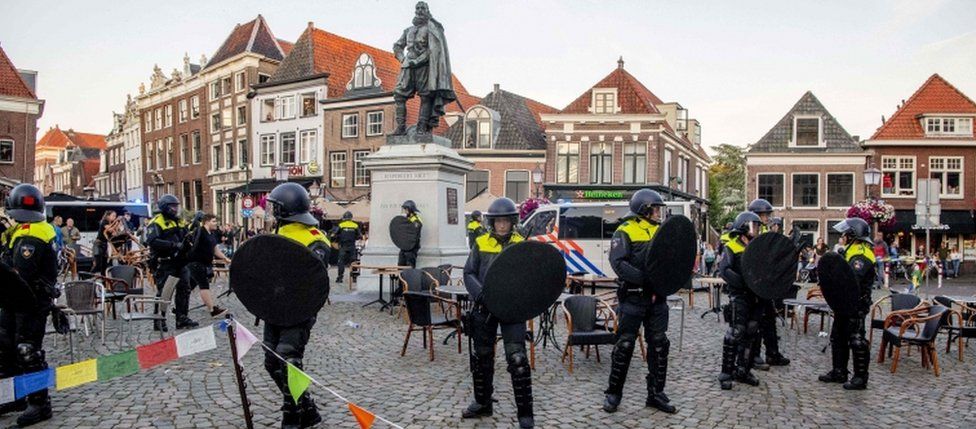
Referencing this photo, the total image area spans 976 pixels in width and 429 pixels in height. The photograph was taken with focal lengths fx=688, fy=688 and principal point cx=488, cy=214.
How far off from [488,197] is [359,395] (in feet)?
59.9

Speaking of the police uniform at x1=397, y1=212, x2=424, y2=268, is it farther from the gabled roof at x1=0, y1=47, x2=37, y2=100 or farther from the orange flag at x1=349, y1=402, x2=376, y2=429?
the gabled roof at x1=0, y1=47, x2=37, y2=100

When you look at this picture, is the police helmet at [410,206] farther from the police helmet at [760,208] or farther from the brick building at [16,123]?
the brick building at [16,123]

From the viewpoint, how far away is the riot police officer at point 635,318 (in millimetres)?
5805

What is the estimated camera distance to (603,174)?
3419 cm

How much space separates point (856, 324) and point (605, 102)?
28093 mm

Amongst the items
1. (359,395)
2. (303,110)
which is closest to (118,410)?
(359,395)

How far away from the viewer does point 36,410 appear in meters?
5.29

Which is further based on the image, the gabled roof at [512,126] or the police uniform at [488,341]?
the gabled roof at [512,126]

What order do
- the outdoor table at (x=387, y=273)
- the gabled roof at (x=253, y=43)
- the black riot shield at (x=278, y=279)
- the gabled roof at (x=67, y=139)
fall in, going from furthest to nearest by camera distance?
the gabled roof at (x=67, y=139) < the gabled roof at (x=253, y=43) < the outdoor table at (x=387, y=273) < the black riot shield at (x=278, y=279)

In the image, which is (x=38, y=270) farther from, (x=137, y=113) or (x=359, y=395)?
(x=137, y=113)

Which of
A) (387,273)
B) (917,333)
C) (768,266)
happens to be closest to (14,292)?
(768,266)

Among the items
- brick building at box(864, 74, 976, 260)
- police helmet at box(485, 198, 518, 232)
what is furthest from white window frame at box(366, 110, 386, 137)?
police helmet at box(485, 198, 518, 232)

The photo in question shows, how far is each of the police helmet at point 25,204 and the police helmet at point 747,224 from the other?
21.9ft

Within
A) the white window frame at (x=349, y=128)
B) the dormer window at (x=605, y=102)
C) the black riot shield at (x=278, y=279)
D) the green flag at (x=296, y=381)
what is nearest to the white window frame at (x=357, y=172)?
the white window frame at (x=349, y=128)
